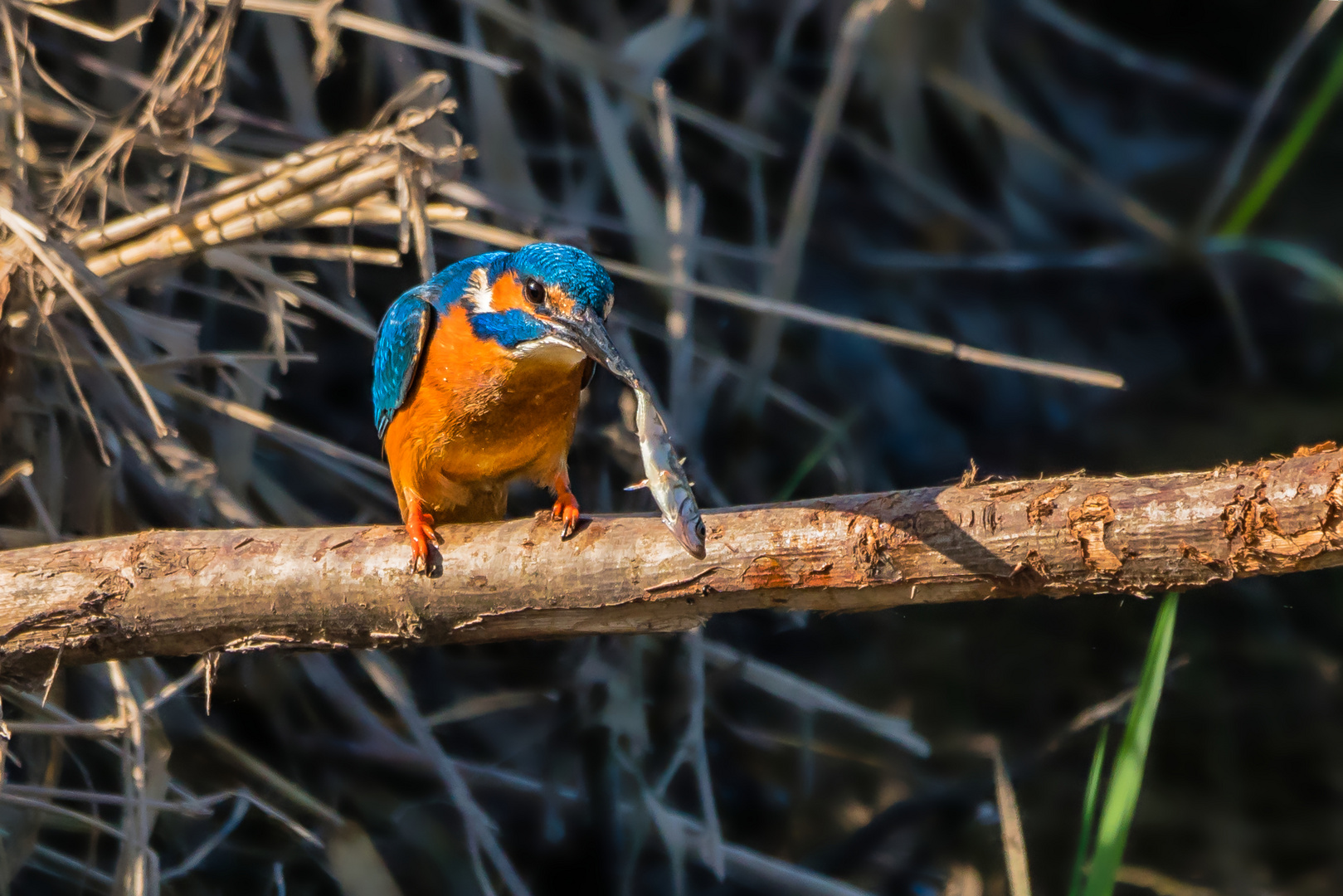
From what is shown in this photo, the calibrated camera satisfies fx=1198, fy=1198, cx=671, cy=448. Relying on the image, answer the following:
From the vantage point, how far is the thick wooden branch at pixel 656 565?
140 centimetres

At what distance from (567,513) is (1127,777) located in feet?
3.19

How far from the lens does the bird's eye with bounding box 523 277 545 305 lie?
6.94ft

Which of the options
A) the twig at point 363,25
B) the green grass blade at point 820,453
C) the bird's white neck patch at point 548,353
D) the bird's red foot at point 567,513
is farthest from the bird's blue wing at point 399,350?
the green grass blade at point 820,453

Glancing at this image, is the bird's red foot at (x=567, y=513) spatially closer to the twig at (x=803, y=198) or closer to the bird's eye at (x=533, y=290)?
the bird's eye at (x=533, y=290)

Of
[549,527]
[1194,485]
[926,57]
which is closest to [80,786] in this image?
[549,527]

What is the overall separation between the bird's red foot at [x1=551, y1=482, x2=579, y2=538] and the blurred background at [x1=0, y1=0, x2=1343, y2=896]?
1.84 ft

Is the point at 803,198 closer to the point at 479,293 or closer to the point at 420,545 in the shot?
the point at 479,293

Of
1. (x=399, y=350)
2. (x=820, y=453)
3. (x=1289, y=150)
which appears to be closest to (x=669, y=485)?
(x=399, y=350)

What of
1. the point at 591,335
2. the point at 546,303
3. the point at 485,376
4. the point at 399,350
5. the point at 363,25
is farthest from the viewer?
the point at 363,25

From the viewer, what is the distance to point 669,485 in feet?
4.83

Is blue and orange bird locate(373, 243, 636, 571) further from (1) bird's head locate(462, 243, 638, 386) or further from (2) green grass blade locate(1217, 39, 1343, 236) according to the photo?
(2) green grass blade locate(1217, 39, 1343, 236)

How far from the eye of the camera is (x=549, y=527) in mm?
1802

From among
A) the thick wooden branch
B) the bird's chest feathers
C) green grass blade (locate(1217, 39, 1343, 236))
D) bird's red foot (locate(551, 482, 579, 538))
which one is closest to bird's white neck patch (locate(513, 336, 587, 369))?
the bird's chest feathers

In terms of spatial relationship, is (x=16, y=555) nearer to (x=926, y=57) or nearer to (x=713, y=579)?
(x=713, y=579)
